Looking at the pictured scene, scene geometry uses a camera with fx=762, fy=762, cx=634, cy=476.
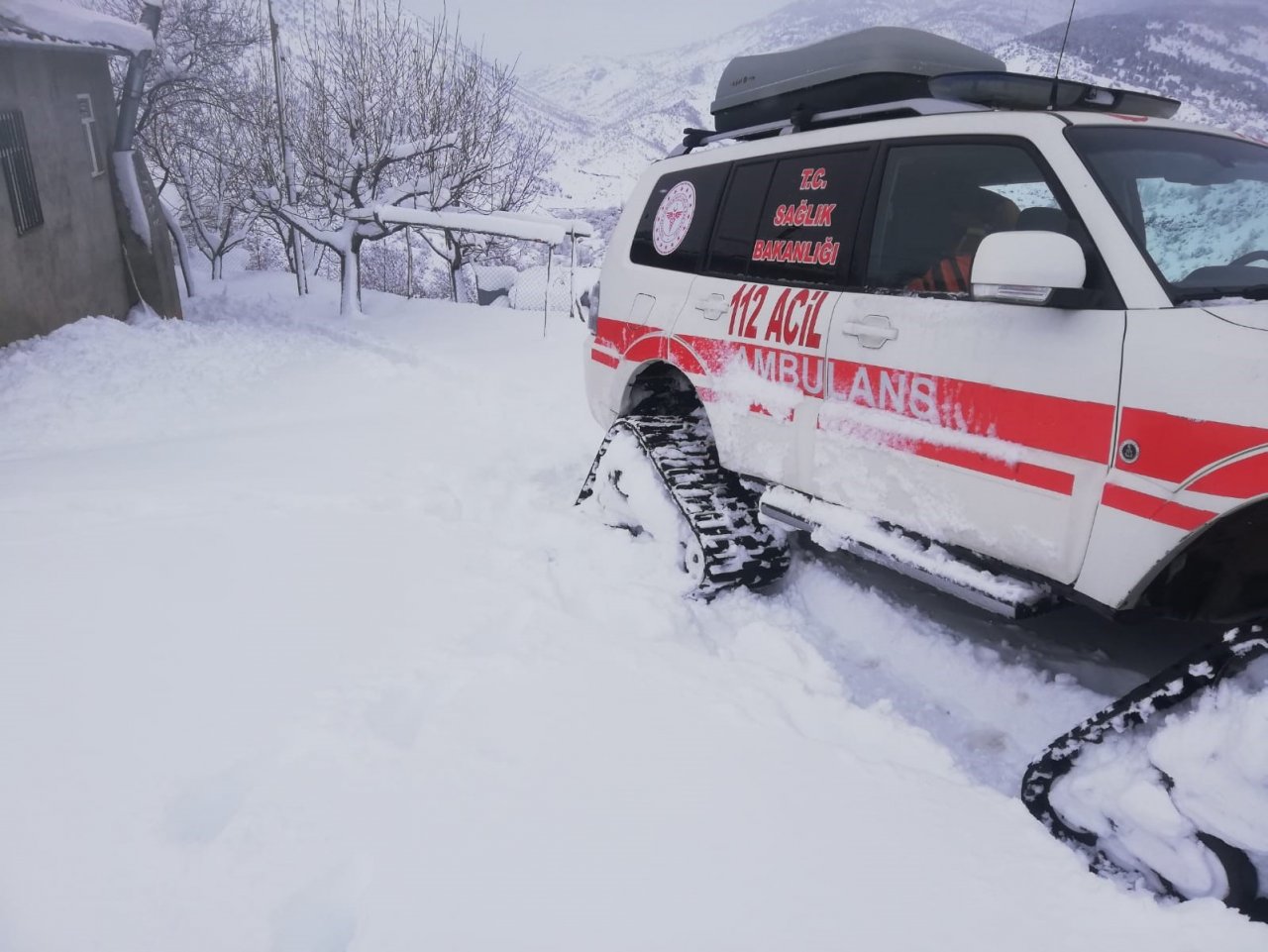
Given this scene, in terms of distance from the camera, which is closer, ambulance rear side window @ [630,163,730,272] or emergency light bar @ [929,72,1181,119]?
emergency light bar @ [929,72,1181,119]

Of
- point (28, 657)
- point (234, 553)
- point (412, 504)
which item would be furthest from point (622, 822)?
point (412, 504)

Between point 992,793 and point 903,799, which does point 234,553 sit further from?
point 992,793

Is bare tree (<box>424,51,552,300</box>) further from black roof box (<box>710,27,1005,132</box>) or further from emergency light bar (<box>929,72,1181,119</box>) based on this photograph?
emergency light bar (<box>929,72,1181,119</box>)

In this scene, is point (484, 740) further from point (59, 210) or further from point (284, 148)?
point (284, 148)

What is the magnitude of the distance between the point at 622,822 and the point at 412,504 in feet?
9.56

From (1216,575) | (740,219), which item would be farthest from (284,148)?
(1216,575)

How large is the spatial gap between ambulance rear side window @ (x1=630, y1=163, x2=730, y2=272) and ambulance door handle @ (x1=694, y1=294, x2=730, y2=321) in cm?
22

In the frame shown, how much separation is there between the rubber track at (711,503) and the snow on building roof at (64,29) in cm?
1061

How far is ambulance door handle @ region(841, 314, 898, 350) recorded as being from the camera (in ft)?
9.56

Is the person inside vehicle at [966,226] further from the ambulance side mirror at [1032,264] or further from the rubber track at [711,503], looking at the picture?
the rubber track at [711,503]

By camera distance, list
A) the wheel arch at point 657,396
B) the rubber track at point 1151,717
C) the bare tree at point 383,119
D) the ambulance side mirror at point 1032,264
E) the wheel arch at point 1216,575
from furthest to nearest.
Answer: the bare tree at point 383,119 < the wheel arch at point 657,396 < the ambulance side mirror at point 1032,264 < the wheel arch at point 1216,575 < the rubber track at point 1151,717

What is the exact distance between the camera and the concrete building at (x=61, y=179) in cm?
1009

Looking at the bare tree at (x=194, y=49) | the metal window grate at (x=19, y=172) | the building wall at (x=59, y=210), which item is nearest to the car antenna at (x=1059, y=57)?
the building wall at (x=59, y=210)

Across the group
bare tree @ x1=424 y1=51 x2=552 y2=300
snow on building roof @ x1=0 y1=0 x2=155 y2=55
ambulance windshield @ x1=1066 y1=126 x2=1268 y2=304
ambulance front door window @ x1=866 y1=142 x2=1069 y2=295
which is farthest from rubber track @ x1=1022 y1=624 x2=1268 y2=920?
bare tree @ x1=424 y1=51 x2=552 y2=300
